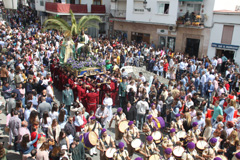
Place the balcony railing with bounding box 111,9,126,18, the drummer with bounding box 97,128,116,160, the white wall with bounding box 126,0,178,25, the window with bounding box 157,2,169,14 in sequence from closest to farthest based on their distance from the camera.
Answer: the drummer with bounding box 97,128,116,160
the white wall with bounding box 126,0,178,25
the window with bounding box 157,2,169,14
the balcony railing with bounding box 111,9,126,18

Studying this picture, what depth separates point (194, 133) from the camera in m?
7.25

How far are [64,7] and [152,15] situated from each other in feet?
35.2

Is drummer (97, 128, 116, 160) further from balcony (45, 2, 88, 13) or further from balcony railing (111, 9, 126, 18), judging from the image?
balcony railing (111, 9, 126, 18)

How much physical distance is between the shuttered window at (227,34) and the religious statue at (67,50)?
1330 cm

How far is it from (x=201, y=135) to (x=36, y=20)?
29.5 metres

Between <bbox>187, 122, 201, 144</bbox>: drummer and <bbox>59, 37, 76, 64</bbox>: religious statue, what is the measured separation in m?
8.43

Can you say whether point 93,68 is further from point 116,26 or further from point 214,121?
point 116,26

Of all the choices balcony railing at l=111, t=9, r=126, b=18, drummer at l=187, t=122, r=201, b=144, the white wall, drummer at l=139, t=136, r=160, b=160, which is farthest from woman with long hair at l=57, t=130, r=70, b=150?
balcony railing at l=111, t=9, r=126, b=18

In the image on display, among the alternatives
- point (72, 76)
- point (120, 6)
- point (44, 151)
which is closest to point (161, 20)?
point (120, 6)

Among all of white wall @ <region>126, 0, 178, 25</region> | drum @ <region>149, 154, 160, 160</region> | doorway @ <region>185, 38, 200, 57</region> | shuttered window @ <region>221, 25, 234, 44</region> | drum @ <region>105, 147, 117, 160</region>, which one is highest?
white wall @ <region>126, 0, 178, 25</region>

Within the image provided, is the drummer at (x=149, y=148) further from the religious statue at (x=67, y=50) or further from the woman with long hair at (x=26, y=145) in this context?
the religious statue at (x=67, y=50)

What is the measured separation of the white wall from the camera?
2198 cm

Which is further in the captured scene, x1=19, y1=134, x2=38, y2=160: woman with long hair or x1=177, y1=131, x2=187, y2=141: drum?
x1=177, y1=131, x2=187, y2=141: drum

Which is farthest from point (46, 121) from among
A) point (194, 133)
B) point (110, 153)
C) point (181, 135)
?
point (194, 133)
